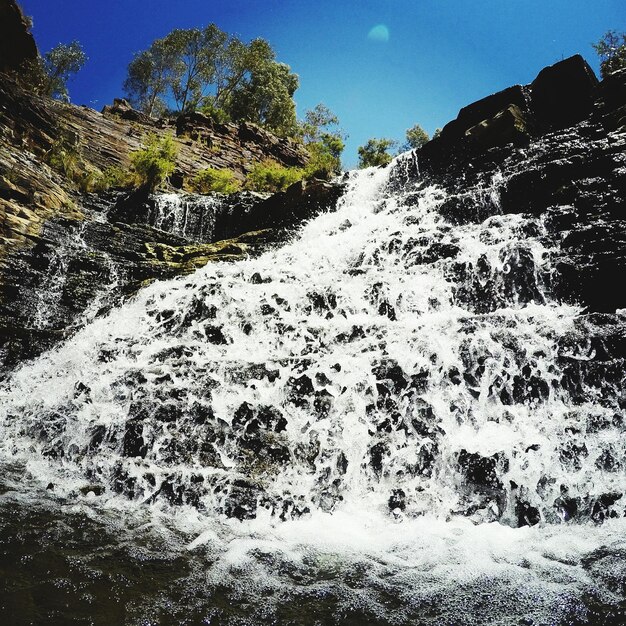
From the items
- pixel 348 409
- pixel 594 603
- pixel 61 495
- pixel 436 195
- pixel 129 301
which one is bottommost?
pixel 61 495

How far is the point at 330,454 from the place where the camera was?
6117mm

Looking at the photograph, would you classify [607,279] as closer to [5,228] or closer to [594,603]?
[594,603]

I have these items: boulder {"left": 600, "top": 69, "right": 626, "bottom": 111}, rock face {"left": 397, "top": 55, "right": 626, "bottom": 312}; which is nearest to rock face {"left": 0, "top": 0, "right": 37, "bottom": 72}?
rock face {"left": 397, "top": 55, "right": 626, "bottom": 312}

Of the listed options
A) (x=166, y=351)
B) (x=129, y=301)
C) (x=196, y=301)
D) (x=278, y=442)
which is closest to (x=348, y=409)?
(x=278, y=442)

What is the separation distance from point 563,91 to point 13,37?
22008 millimetres

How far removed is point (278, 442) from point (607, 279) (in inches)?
241

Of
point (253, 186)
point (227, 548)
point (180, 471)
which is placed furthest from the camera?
point (253, 186)

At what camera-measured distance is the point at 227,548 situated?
4.30 metres

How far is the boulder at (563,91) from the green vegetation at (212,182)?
1336 centimetres

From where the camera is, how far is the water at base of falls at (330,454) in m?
3.46

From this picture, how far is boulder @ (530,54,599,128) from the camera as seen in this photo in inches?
571

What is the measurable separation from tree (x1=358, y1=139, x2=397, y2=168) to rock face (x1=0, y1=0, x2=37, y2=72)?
21462 mm

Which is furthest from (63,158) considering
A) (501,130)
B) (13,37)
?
(501,130)

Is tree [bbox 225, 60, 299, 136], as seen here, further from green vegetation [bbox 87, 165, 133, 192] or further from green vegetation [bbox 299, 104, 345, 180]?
green vegetation [bbox 87, 165, 133, 192]
